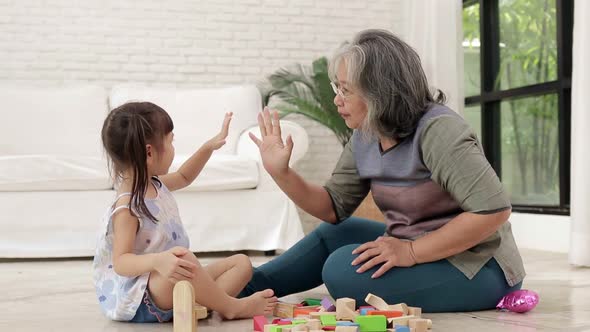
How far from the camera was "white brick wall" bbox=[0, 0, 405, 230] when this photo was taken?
5.07 meters

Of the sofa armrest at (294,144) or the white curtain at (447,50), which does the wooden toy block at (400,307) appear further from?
the white curtain at (447,50)

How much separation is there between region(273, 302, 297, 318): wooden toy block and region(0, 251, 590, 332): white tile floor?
87 mm

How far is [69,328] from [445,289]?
0.93 meters

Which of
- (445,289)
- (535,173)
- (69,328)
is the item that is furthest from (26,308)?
(535,173)

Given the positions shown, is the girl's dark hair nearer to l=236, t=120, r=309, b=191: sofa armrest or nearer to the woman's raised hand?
the woman's raised hand

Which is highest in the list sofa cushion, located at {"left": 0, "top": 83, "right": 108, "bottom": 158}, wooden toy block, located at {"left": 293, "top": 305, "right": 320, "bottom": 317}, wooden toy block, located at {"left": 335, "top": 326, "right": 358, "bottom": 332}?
sofa cushion, located at {"left": 0, "top": 83, "right": 108, "bottom": 158}

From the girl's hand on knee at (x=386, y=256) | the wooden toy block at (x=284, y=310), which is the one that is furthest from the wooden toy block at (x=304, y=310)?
the girl's hand on knee at (x=386, y=256)

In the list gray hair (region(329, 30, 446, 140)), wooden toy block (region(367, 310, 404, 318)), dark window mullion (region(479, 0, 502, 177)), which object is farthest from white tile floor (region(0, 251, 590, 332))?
dark window mullion (region(479, 0, 502, 177))

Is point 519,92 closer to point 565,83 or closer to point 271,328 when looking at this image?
point 565,83

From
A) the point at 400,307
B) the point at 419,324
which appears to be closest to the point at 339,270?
the point at 400,307

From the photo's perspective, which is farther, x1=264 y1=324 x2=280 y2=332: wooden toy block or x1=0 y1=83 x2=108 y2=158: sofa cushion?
x1=0 y1=83 x2=108 y2=158: sofa cushion

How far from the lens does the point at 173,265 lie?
1.67m

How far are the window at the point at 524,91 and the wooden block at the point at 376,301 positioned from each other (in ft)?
8.80

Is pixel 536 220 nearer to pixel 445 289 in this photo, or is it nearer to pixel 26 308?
pixel 445 289
